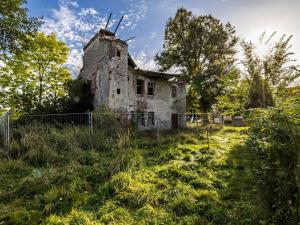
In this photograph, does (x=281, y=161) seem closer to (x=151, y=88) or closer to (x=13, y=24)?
(x=13, y=24)

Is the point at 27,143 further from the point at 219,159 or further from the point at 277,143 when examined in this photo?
the point at 277,143

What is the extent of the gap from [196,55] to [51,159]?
20.7 m

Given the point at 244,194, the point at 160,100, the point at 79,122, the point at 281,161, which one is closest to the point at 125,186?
the point at 244,194

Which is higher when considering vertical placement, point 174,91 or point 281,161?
point 174,91

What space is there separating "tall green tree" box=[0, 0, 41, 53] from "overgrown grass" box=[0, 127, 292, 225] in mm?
6617

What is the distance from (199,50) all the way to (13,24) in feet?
59.6

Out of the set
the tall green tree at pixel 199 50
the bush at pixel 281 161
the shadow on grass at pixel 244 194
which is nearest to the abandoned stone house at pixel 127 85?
the tall green tree at pixel 199 50

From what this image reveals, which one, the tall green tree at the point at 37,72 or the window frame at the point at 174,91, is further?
the window frame at the point at 174,91

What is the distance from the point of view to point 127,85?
17656 millimetres

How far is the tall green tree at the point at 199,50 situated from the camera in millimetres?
24531

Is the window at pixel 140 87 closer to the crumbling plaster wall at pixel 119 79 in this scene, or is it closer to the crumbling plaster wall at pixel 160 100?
the crumbling plaster wall at pixel 160 100

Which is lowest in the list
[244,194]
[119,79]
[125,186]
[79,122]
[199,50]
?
[244,194]

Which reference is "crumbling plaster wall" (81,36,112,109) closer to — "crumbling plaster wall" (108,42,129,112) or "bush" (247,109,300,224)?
"crumbling plaster wall" (108,42,129,112)

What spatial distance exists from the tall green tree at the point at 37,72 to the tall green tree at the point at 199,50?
11.0m
